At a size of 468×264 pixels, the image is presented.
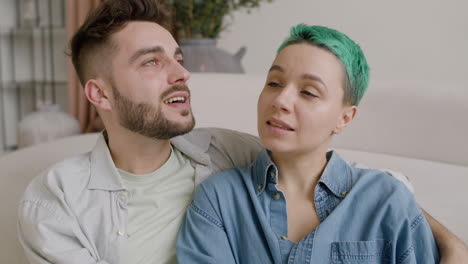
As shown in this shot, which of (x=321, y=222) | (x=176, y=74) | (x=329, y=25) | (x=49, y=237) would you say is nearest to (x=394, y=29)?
(x=329, y=25)

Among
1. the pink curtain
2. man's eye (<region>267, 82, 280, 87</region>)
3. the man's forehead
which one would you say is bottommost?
the pink curtain

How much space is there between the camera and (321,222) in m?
0.97

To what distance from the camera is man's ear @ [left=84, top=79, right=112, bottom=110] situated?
119 cm

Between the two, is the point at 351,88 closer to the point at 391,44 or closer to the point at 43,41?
the point at 391,44

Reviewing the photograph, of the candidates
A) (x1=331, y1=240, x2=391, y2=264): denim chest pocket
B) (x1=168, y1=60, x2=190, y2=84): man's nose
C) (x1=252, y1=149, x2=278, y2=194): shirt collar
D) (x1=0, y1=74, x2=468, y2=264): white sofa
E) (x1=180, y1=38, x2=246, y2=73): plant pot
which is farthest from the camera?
(x1=180, y1=38, x2=246, y2=73): plant pot

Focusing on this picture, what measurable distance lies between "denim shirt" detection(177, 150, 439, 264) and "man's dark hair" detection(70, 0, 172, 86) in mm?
436

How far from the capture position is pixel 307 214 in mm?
1004

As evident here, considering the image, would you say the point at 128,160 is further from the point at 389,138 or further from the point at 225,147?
the point at 389,138

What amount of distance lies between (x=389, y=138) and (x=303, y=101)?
88 centimetres

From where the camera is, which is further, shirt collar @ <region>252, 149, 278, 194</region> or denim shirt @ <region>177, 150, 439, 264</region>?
shirt collar @ <region>252, 149, 278, 194</region>

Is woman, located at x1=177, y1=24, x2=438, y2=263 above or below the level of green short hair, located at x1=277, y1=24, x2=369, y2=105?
below

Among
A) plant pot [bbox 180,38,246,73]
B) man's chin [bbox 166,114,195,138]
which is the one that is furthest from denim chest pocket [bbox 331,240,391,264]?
plant pot [bbox 180,38,246,73]

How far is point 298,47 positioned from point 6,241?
3.01ft

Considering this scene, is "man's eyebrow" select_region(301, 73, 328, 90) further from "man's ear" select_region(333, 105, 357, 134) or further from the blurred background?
the blurred background
